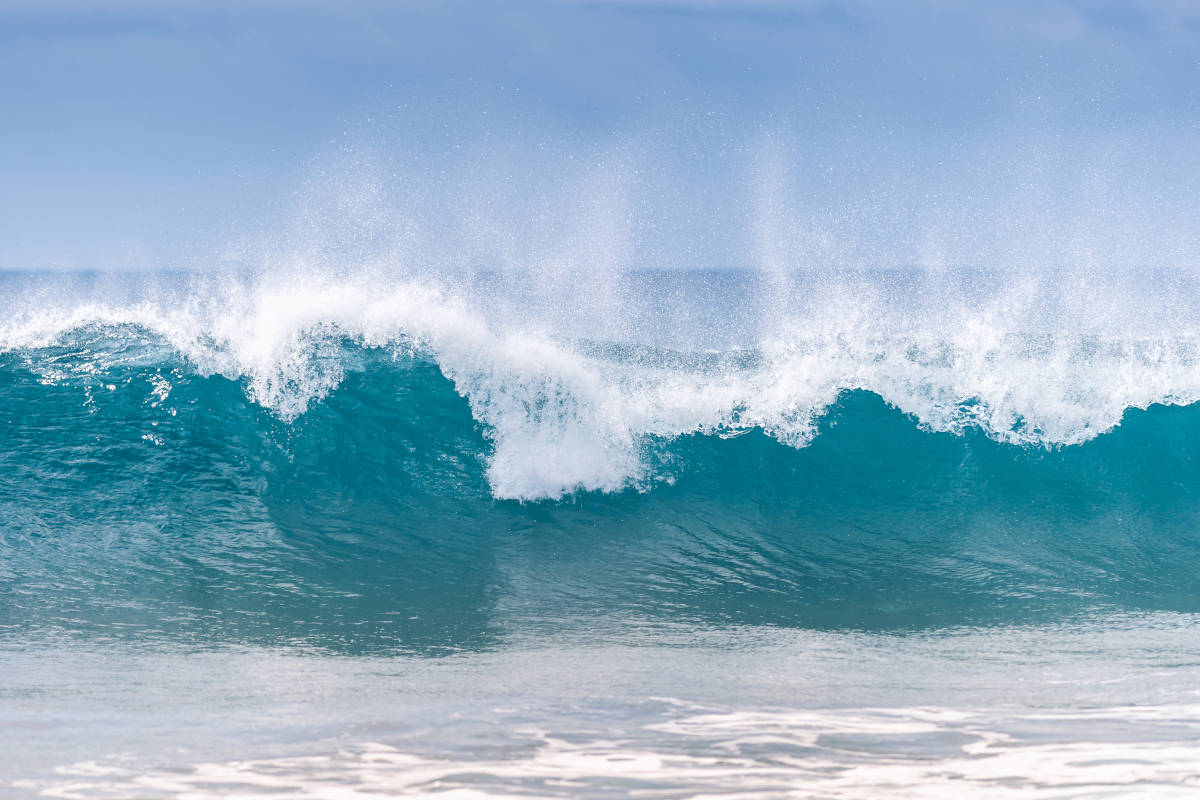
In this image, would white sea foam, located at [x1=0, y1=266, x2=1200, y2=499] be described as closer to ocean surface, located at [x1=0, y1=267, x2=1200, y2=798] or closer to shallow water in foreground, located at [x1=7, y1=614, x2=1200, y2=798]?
ocean surface, located at [x1=0, y1=267, x2=1200, y2=798]

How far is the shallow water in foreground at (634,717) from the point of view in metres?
3.73

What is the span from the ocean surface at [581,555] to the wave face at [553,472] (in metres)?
0.04

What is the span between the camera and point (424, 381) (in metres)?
10.3

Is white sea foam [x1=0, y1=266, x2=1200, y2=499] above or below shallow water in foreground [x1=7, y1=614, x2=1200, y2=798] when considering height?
above

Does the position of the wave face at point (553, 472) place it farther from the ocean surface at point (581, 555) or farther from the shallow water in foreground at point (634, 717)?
the shallow water in foreground at point (634, 717)

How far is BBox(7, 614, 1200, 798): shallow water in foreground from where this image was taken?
373 centimetres

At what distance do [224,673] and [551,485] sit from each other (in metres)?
4.04

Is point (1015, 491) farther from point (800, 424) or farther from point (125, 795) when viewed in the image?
point (125, 795)

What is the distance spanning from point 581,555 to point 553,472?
1483 mm

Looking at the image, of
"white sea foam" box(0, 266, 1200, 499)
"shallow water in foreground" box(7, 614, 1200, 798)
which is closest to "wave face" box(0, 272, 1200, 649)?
"white sea foam" box(0, 266, 1200, 499)

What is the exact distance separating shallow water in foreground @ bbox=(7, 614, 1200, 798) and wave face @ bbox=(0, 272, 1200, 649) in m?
0.53

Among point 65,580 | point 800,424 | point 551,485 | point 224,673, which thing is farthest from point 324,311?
point 224,673

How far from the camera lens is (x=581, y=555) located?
7520 mm

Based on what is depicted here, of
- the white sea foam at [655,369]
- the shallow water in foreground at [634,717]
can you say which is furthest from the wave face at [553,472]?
the shallow water in foreground at [634,717]
